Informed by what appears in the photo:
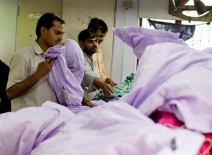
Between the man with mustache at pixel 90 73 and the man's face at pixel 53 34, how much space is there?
0.41 m

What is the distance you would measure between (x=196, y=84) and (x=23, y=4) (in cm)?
391

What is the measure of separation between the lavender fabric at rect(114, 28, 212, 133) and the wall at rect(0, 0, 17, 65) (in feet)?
11.1

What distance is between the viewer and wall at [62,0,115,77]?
4305mm

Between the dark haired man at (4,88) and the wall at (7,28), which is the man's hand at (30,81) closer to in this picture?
the dark haired man at (4,88)

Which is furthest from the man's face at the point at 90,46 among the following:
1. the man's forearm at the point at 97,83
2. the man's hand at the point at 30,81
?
the man's hand at the point at 30,81

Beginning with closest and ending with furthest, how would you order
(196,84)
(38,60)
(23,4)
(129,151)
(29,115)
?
(129,151)
(196,84)
(29,115)
(38,60)
(23,4)

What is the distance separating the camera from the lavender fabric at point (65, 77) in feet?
5.49

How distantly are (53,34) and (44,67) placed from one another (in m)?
0.36

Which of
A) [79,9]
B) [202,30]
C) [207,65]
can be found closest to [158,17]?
[202,30]

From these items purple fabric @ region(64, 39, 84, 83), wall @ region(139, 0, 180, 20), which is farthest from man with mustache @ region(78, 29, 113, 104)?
wall @ region(139, 0, 180, 20)

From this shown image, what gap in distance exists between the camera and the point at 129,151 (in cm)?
53

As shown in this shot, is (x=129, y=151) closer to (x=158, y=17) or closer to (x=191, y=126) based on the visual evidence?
(x=191, y=126)

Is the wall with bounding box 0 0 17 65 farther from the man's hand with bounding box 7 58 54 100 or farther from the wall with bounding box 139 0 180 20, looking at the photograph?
the man's hand with bounding box 7 58 54 100

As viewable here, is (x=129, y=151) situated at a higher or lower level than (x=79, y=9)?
lower
